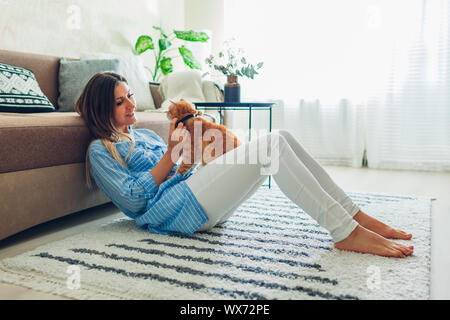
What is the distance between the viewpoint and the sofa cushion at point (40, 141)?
51.6 inches

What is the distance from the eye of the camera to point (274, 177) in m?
1.27

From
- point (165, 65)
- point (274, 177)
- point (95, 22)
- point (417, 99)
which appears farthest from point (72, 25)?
point (417, 99)

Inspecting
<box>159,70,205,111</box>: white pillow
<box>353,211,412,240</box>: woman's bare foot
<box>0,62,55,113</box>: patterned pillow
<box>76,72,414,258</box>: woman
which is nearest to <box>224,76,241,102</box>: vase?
<box>159,70,205,111</box>: white pillow

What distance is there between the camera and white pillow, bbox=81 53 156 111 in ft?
8.54

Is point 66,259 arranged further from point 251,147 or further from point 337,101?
point 337,101

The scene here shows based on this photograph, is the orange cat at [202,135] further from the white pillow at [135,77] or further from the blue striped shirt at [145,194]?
the white pillow at [135,77]

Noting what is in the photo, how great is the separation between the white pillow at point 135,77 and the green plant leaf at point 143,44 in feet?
1.86

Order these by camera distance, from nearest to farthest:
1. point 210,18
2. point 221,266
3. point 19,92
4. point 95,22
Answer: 1. point 221,266
2. point 19,92
3. point 95,22
4. point 210,18


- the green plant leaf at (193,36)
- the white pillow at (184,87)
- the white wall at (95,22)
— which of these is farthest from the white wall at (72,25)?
the white pillow at (184,87)

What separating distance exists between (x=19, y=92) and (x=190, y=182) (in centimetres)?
112

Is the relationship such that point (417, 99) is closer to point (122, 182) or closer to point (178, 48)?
point (178, 48)

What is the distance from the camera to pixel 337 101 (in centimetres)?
334

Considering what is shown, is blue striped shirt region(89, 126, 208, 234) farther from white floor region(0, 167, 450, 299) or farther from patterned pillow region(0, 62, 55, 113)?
patterned pillow region(0, 62, 55, 113)
